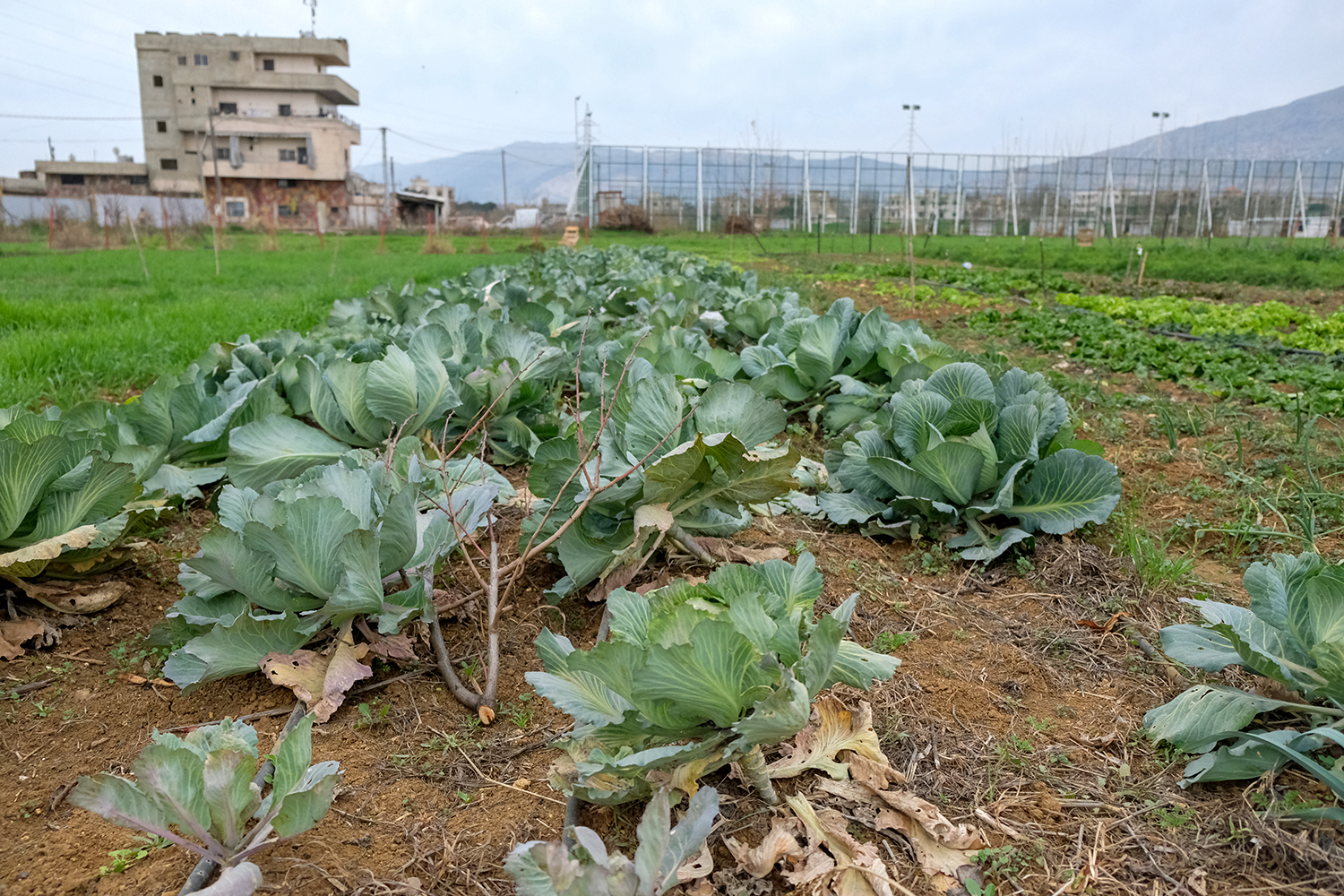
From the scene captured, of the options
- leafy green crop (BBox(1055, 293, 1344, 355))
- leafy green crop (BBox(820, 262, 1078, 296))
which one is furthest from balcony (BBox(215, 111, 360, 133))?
leafy green crop (BBox(1055, 293, 1344, 355))

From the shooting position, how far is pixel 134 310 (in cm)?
758

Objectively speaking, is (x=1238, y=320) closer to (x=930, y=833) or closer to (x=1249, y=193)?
(x=930, y=833)

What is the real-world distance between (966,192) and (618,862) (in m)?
44.3

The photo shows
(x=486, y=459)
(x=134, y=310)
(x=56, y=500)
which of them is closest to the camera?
(x=56, y=500)

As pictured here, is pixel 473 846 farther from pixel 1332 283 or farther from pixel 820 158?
pixel 820 158

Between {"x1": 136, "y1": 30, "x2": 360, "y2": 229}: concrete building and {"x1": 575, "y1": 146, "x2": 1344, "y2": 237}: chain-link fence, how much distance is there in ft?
71.8

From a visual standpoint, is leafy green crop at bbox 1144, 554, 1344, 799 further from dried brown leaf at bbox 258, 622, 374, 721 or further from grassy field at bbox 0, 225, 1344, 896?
dried brown leaf at bbox 258, 622, 374, 721

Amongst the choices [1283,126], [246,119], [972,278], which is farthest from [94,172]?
[1283,126]

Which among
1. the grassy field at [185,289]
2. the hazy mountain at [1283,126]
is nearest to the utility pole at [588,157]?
the grassy field at [185,289]

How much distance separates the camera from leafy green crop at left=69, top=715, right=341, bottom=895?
118 centimetres

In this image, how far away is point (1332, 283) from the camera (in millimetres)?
13062

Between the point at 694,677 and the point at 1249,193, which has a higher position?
the point at 1249,193

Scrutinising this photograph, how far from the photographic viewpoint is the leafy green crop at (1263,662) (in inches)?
57.7

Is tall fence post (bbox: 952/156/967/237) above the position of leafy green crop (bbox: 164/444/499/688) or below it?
above
